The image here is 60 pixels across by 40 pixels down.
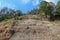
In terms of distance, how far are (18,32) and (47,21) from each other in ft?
14.0

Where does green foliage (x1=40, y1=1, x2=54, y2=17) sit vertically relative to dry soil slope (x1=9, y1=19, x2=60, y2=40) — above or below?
above

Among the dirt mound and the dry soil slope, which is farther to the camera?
the dirt mound

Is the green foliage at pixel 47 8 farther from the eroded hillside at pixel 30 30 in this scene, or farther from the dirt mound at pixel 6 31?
the dirt mound at pixel 6 31

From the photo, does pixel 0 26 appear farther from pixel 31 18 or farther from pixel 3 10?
pixel 3 10

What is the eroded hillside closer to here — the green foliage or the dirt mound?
the dirt mound

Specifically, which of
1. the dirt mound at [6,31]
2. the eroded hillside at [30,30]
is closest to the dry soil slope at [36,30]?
the eroded hillside at [30,30]

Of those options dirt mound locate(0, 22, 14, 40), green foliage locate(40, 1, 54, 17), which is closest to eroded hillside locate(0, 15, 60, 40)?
dirt mound locate(0, 22, 14, 40)

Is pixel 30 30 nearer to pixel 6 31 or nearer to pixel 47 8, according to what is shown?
pixel 6 31

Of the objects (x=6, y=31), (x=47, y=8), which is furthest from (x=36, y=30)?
(x=47, y=8)

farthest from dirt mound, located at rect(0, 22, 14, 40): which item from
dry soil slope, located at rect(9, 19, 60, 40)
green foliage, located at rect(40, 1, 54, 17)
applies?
green foliage, located at rect(40, 1, 54, 17)

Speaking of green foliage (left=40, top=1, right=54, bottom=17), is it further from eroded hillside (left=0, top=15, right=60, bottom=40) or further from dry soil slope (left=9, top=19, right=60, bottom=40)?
dry soil slope (left=9, top=19, right=60, bottom=40)

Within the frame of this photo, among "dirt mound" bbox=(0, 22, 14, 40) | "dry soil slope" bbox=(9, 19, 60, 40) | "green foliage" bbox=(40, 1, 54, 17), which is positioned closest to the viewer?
"dry soil slope" bbox=(9, 19, 60, 40)

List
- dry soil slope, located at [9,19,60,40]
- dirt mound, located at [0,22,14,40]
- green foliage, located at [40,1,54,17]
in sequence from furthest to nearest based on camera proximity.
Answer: green foliage, located at [40,1,54,17], dirt mound, located at [0,22,14,40], dry soil slope, located at [9,19,60,40]

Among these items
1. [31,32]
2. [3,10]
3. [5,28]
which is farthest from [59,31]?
[3,10]
